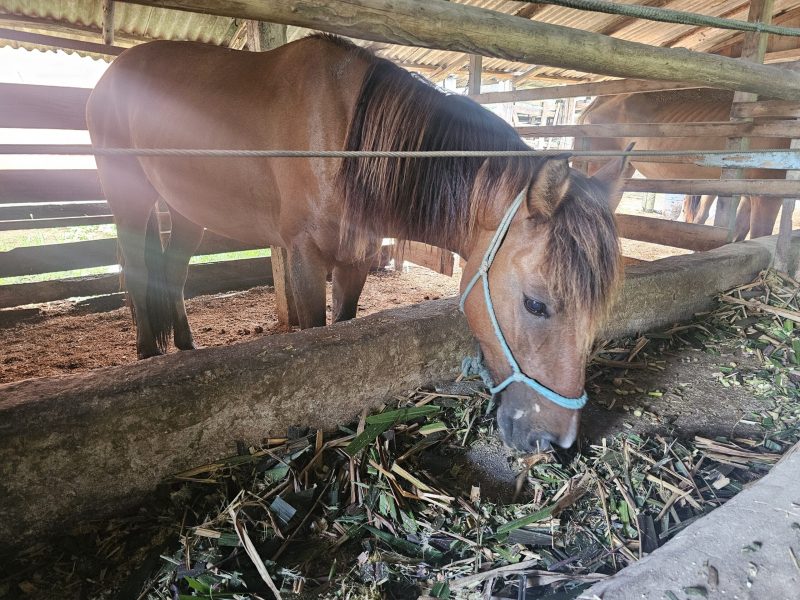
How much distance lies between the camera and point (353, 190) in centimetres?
185

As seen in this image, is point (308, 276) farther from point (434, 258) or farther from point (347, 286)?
point (434, 258)

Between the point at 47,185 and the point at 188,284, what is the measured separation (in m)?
1.60

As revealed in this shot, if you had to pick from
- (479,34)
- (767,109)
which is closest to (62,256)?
(479,34)

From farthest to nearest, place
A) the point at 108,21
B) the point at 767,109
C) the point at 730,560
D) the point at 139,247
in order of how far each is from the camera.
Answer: the point at 108,21
the point at 139,247
the point at 767,109
the point at 730,560

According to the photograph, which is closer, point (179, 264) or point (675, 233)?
point (179, 264)

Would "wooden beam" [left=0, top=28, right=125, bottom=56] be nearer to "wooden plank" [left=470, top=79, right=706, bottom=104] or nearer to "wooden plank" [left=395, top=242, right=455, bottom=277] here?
"wooden plank" [left=395, top=242, right=455, bottom=277]

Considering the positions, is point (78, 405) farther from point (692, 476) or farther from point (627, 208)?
point (627, 208)

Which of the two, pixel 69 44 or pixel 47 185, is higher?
pixel 69 44

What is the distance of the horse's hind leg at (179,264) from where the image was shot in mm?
3344

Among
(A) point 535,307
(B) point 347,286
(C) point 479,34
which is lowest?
(B) point 347,286

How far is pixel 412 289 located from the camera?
5.14 metres

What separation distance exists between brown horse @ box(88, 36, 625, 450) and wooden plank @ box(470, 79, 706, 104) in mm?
2837

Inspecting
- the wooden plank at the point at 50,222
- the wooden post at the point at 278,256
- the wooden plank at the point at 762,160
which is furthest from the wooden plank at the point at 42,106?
the wooden plank at the point at 762,160

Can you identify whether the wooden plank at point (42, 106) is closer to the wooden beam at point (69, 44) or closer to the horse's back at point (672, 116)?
the wooden beam at point (69, 44)
